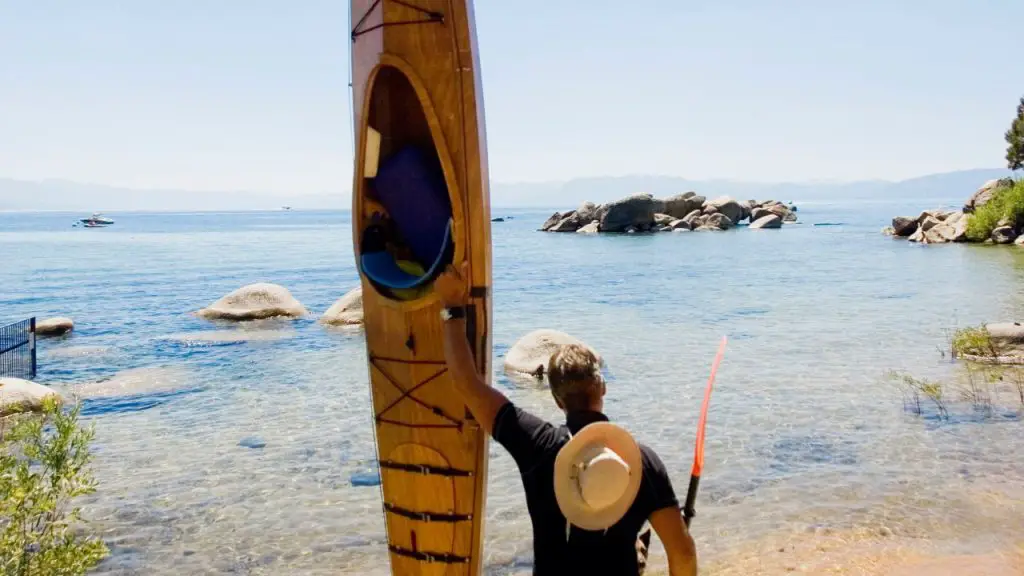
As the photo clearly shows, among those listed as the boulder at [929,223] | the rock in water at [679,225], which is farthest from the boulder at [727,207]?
the boulder at [929,223]

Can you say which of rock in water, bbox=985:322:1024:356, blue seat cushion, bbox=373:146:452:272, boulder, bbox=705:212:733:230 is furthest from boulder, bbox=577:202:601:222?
blue seat cushion, bbox=373:146:452:272

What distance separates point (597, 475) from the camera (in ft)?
8.86

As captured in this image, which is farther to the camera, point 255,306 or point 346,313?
point 255,306

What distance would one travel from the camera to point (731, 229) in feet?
228

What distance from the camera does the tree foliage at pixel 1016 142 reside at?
47.8 metres

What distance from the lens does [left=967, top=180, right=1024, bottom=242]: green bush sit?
4139cm

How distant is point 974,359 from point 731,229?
55.6 metres

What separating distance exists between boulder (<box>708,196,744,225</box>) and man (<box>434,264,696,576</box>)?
236 ft

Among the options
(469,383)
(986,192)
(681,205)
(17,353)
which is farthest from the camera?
(681,205)

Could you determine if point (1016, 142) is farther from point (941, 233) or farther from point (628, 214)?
point (628, 214)

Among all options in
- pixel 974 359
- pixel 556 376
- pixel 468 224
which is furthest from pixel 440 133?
pixel 974 359

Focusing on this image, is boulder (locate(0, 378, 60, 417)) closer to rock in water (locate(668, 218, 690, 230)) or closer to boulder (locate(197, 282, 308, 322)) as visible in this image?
boulder (locate(197, 282, 308, 322))

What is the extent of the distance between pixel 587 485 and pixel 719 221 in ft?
227

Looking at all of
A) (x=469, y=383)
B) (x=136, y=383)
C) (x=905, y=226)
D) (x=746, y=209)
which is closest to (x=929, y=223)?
(x=905, y=226)
